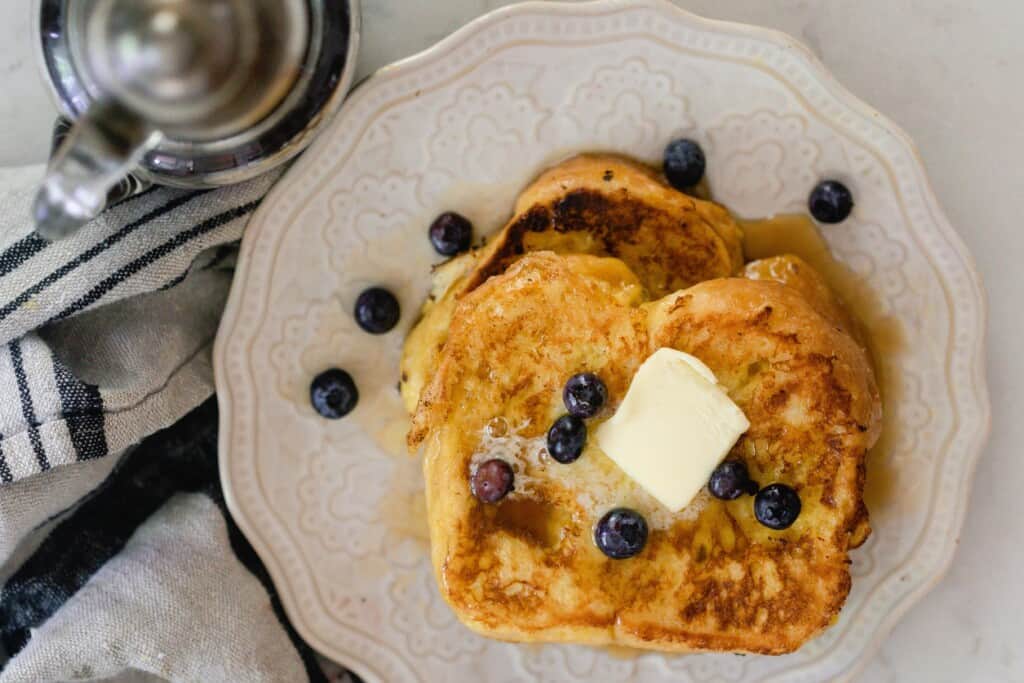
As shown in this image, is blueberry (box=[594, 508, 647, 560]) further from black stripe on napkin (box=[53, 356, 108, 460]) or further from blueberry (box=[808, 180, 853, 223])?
black stripe on napkin (box=[53, 356, 108, 460])

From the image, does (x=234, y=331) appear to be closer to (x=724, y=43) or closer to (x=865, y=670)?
(x=724, y=43)

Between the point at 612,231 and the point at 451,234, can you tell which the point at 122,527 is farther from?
the point at 612,231

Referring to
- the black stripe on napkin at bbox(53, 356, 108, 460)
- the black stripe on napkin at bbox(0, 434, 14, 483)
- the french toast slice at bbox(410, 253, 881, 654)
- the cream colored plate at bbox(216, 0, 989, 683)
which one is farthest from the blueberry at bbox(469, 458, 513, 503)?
the black stripe on napkin at bbox(0, 434, 14, 483)

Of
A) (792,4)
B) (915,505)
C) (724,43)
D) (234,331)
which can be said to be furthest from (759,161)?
(234,331)

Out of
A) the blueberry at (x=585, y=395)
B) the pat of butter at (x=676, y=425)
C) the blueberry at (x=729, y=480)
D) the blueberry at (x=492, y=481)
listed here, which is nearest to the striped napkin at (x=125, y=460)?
the blueberry at (x=492, y=481)

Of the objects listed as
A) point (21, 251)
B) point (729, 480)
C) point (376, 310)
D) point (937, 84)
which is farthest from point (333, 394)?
point (937, 84)

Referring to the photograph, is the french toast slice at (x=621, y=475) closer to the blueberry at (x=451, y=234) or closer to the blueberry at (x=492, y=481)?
the blueberry at (x=492, y=481)
